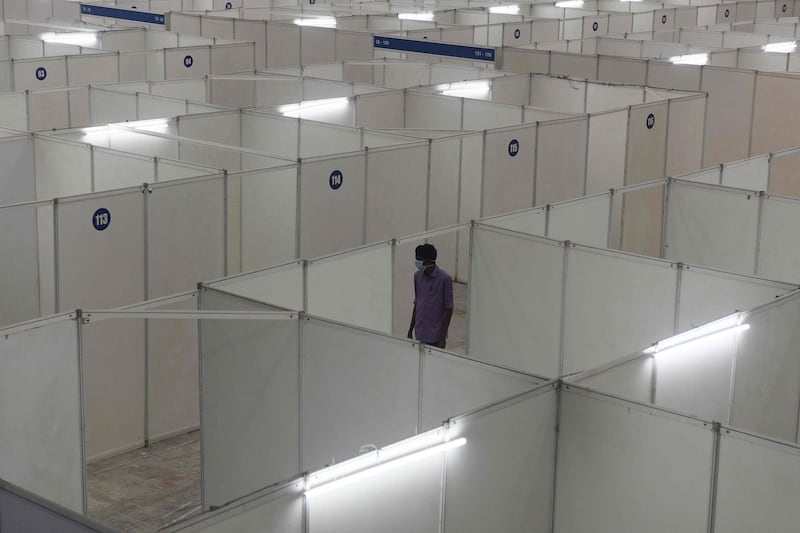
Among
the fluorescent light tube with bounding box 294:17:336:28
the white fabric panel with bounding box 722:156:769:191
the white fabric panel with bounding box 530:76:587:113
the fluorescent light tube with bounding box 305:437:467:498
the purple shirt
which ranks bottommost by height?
the purple shirt

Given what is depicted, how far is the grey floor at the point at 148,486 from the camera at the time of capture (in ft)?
28.2

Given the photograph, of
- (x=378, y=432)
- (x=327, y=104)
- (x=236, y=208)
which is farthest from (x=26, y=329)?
(x=327, y=104)

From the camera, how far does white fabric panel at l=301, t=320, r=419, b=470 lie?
6.61 m

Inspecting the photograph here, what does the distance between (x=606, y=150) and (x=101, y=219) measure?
7.67m

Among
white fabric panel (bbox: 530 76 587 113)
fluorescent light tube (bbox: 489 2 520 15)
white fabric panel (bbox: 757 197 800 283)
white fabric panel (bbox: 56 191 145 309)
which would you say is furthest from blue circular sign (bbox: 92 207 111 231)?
fluorescent light tube (bbox: 489 2 520 15)

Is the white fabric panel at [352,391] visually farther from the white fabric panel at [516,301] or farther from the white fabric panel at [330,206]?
the white fabric panel at [330,206]

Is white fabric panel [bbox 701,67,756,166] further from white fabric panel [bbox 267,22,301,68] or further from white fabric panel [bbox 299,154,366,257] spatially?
white fabric panel [bbox 267,22,301,68]

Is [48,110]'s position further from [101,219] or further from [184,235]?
[101,219]

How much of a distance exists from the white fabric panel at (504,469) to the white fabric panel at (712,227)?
4.86 metres

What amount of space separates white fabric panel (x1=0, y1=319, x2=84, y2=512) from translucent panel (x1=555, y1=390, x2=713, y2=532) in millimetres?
3186

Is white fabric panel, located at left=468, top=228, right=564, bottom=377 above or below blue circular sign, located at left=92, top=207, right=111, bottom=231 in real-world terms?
below

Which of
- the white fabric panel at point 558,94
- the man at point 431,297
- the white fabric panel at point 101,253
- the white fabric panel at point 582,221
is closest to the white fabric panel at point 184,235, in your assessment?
the white fabric panel at point 101,253

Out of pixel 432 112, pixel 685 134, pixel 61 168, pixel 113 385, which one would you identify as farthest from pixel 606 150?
pixel 113 385

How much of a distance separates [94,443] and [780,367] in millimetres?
5529
